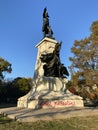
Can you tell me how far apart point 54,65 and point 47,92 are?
2475 millimetres

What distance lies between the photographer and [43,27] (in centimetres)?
1911

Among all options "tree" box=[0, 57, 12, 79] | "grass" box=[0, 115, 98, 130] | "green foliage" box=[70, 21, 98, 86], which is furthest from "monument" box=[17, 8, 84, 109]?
"tree" box=[0, 57, 12, 79]

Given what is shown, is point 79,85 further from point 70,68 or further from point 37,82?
point 37,82

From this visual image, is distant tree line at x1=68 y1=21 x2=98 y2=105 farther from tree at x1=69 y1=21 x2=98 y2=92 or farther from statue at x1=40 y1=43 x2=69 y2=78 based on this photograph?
statue at x1=40 y1=43 x2=69 y2=78

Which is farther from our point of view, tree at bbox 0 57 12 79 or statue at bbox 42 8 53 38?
tree at bbox 0 57 12 79

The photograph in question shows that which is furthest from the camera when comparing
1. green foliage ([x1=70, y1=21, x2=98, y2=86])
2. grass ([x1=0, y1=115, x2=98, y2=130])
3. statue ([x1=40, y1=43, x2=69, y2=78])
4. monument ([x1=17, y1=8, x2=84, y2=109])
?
green foliage ([x1=70, y1=21, x2=98, y2=86])

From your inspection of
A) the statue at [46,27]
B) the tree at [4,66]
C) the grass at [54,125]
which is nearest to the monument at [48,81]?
the statue at [46,27]

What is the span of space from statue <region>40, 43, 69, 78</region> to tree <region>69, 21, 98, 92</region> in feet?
40.8

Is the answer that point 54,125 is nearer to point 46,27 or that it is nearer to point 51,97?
point 51,97

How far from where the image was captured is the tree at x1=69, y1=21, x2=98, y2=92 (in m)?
30.1

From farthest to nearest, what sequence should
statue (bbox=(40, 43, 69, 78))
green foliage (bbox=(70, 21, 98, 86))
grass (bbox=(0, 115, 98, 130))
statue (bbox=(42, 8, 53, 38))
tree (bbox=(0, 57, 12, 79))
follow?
1. tree (bbox=(0, 57, 12, 79))
2. green foliage (bbox=(70, 21, 98, 86))
3. statue (bbox=(42, 8, 53, 38))
4. statue (bbox=(40, 43, 69, 78))
5. grass (bbox=(0, 115, 98, 130))

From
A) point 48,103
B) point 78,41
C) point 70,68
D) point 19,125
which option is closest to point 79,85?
point 70,68

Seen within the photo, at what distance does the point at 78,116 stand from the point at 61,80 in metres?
5.90

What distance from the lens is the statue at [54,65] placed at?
55.6ft
